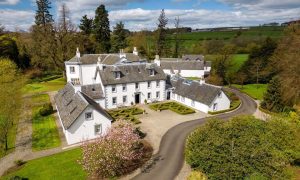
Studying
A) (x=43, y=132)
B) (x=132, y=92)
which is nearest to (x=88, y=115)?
(x=43, y=132)

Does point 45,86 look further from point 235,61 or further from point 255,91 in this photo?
point 235,61

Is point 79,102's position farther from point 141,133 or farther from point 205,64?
point 205,64

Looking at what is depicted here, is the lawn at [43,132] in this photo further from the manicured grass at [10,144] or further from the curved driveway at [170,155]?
the curved driveway at [170,155]

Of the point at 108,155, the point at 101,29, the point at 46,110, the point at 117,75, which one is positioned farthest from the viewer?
the point at 101,29

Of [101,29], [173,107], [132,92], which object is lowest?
[173,107]

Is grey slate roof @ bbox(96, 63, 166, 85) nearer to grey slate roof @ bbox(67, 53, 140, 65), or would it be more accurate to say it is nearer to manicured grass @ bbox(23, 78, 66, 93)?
grey slate roof @ bbox(67, 53, 140, 65)

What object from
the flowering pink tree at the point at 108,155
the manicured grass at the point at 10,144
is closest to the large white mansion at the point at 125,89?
the manicured grass at the point at 10,144

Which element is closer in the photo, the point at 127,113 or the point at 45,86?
the point at 127,113
